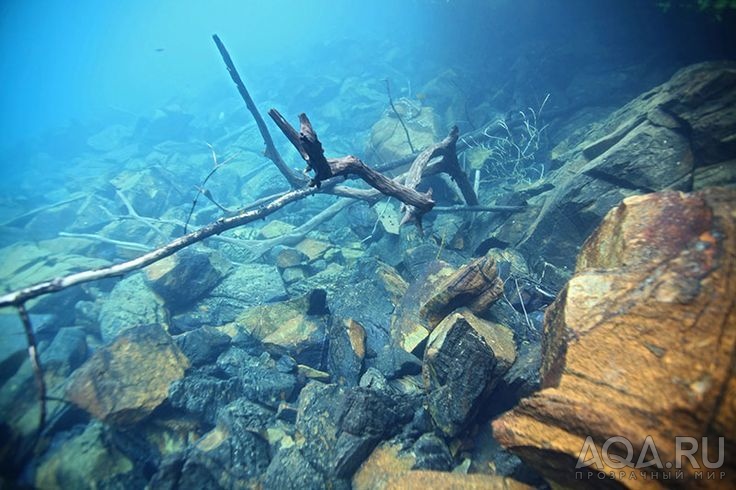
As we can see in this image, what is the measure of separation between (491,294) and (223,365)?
15.0 feet

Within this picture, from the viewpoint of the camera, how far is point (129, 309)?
23.2 ft

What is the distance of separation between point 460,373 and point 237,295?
238 inches

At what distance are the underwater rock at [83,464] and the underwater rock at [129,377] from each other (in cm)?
30

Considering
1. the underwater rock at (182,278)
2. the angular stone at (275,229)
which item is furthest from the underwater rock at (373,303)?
the angular stone at (275,229)

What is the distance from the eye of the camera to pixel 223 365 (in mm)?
5547

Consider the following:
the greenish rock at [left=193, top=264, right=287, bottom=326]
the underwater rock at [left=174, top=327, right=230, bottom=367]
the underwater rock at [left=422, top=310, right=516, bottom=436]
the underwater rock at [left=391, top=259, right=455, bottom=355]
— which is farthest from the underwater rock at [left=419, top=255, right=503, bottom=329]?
the greenish rock at [left=193, top=264, right=287, bottom=326]

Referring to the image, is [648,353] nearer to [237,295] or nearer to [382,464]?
[382,464]

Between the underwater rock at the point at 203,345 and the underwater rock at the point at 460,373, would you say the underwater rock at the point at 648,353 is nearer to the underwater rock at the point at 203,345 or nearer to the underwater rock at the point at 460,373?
the underwater rock at the point at 460,373

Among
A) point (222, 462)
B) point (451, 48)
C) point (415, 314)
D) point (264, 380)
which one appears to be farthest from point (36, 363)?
point (451, 48)

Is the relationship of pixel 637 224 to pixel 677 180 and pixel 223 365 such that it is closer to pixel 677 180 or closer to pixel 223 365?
pixel 677 180

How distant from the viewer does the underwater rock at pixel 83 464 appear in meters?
4.05

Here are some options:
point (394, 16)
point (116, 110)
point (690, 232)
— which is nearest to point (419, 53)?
point (394, 16)

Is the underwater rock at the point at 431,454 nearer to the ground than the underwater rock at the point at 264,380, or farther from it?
nearer to the ground

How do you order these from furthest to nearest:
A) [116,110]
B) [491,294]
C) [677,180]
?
[116,110]
[677,180]
[491,294]
